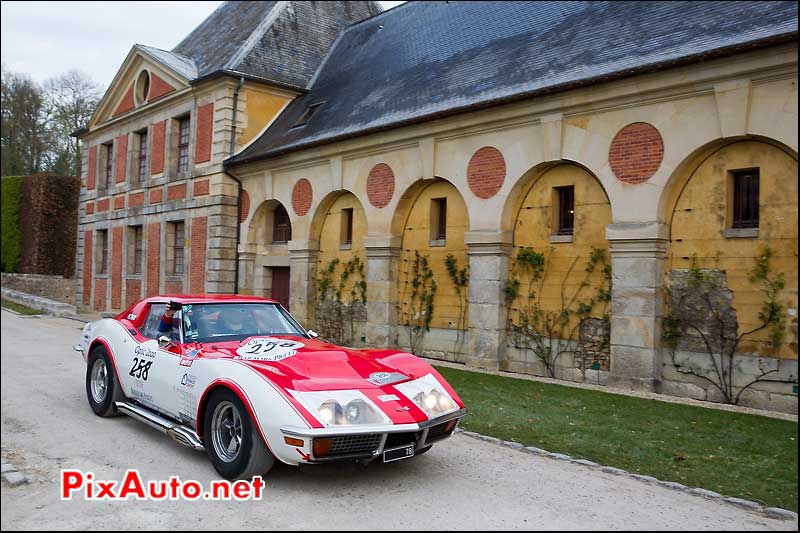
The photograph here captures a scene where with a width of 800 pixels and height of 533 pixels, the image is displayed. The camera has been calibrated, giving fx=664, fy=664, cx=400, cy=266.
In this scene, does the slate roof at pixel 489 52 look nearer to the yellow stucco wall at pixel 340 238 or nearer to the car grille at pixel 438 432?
the yellow stucco wall at pixel 340 238

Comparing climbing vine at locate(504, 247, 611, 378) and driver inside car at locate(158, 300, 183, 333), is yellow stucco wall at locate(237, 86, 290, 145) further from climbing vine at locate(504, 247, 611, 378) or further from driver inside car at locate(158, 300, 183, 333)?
driver inside car at locate(158, 300, 183, 333)

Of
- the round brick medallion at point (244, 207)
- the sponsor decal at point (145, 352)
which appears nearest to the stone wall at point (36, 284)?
the round brick medallion at point (244, 207)

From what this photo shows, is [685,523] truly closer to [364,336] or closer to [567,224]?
[567,224]

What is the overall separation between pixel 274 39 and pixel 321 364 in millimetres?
19358

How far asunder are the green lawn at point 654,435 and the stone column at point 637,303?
0.84m

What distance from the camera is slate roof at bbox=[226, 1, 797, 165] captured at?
10859mm

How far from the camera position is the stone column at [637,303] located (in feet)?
34.8

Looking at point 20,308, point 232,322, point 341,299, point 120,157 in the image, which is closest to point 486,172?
point 341,299

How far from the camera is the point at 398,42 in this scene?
1950 cm

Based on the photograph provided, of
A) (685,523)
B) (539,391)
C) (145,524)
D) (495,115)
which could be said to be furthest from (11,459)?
(495,115)

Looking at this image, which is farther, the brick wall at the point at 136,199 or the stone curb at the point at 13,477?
the brick wall at the point at 136,199

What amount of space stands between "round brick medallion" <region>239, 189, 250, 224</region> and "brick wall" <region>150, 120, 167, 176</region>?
16.8ft

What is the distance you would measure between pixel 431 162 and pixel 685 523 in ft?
34.9

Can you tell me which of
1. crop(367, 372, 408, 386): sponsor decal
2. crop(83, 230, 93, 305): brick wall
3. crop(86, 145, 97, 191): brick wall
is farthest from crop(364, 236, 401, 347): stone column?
crop(86, 145, 97, 191): brick wall
